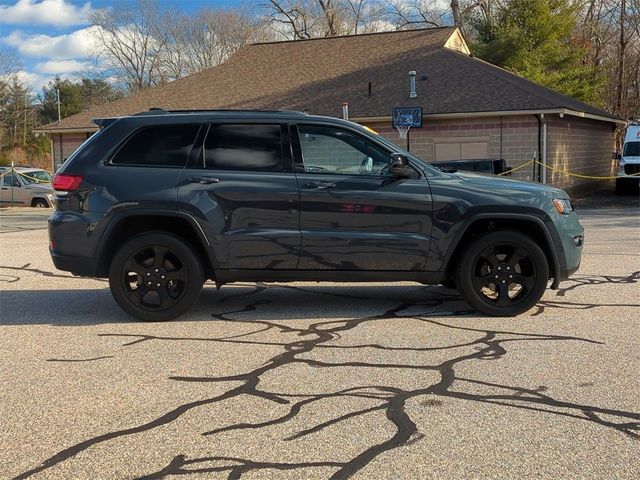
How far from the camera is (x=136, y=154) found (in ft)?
20.7

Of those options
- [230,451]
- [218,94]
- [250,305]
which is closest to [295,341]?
[250,305]

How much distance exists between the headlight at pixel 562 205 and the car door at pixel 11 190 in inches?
865

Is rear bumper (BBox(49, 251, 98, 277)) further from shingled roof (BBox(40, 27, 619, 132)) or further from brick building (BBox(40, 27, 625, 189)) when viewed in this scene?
shingled roof (BBox(40, 27, 619, 132))

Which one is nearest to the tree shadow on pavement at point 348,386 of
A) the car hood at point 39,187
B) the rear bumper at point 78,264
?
the rear bumper at point 78,264

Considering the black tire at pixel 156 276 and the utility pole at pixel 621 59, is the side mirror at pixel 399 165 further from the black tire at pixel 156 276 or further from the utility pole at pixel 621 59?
the utility pole at pixel 621 59

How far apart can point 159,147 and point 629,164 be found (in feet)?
67.9

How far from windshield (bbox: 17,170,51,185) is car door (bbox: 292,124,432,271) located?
20.9m

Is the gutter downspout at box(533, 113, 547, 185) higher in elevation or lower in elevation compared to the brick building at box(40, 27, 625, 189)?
lower

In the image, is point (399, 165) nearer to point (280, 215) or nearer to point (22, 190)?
point (280, 215)

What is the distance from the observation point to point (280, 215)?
615cm

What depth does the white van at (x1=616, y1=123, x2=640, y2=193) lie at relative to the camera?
22.8 m

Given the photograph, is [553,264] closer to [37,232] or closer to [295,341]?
[295,341]

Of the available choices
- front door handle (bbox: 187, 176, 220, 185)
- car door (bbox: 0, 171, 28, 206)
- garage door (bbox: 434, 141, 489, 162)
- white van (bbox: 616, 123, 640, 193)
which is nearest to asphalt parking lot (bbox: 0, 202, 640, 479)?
front door handle (bbox: 187, 176, 220, 185)

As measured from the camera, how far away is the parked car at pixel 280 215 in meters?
6.13
